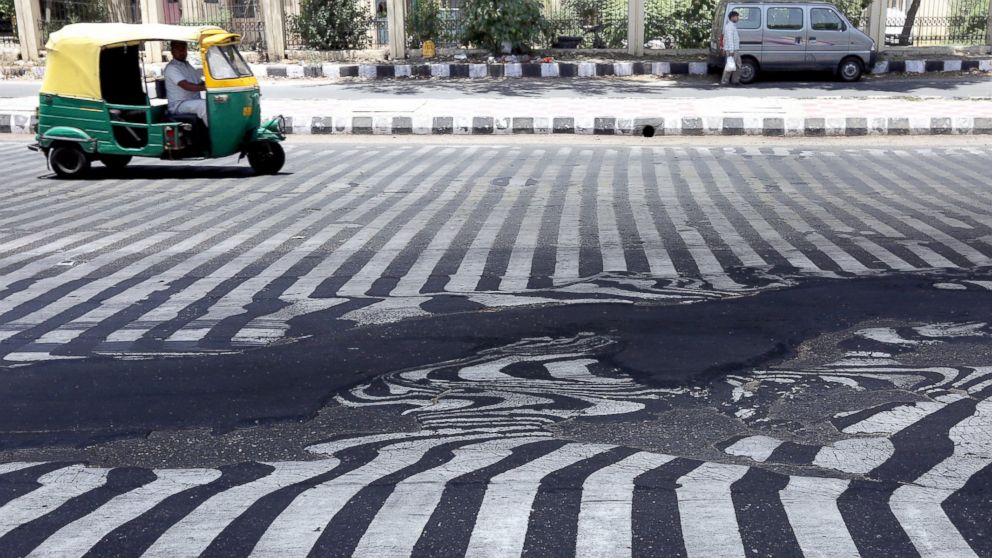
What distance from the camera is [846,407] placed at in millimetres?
4652

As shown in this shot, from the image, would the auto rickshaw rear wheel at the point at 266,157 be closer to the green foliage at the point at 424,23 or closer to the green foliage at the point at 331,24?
the green foliage at the point at 424,23

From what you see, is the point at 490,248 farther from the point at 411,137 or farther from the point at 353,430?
the point at 411,137

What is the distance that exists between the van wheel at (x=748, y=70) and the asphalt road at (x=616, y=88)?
0.41 metres

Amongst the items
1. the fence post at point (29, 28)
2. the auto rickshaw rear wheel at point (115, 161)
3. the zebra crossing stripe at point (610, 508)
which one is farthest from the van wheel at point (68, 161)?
the fence post at point (29, 28)

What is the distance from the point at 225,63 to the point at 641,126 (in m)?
7.19

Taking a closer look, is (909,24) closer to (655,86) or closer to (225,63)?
(655,86)

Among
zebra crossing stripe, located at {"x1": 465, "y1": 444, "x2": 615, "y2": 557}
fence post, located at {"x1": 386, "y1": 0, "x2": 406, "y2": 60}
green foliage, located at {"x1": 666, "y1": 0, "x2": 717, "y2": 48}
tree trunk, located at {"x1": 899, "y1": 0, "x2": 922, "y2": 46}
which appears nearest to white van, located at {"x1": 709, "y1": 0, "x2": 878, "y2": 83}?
green foliage, located at {"x1": 666, "y1": 0, "x2": 717, "y2": 48}

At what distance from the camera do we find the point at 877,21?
86.6ft

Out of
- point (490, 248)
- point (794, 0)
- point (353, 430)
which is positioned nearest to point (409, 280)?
point (490, 248)

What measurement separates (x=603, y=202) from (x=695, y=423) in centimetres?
597

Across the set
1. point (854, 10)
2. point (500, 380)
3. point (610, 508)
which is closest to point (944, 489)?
point (610, 508)

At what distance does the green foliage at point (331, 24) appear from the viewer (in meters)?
27.4

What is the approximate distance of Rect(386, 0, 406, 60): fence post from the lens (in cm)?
2694

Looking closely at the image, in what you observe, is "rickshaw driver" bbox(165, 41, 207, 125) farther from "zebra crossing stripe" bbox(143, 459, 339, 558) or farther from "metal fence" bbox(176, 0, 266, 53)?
"metal fence" bbox(176, 0, 266, 53)
